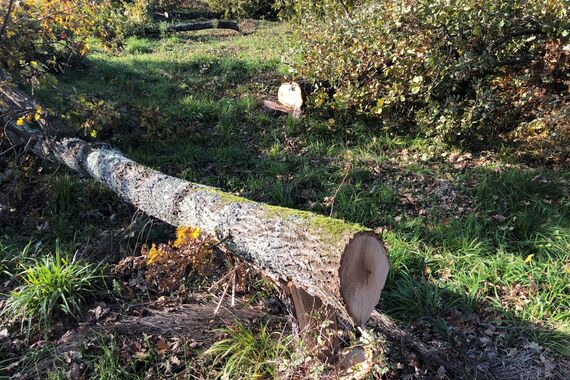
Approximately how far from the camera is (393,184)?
4910 millimetres

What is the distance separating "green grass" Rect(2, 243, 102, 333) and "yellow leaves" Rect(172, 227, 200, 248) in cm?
79

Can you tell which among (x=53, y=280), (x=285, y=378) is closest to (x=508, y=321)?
(x=285, y=378)

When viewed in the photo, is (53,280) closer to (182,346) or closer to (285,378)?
Answer: (182,346)

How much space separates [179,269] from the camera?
3312 millimetres

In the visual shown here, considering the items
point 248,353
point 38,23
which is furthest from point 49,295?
point 38,23

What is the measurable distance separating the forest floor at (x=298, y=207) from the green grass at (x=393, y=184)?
0.02 metres

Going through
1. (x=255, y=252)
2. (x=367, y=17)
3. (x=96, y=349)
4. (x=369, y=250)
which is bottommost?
(x=96, y=349)

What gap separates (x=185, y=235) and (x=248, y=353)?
92cm

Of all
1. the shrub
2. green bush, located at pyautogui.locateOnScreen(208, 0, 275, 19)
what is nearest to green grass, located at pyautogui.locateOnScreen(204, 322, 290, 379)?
the shrub

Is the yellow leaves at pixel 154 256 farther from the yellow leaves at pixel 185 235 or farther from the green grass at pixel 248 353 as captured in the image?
the green grass at pixel 248 353

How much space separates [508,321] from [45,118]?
489 cm

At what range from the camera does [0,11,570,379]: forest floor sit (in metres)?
2.93

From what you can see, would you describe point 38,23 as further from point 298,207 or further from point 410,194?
point 410,194

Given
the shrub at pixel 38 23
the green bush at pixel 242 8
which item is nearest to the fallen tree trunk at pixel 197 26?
the green bush at pixel 242 8
